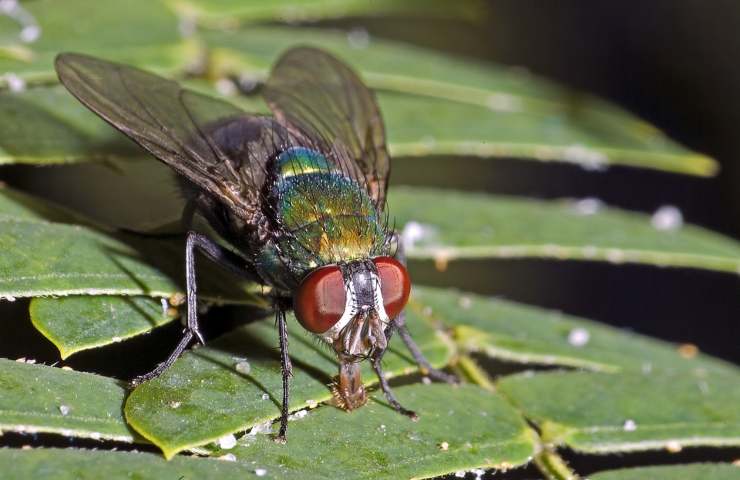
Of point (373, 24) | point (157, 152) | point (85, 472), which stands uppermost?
point (157, 152)

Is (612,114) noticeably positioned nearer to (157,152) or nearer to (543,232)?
(543,232)

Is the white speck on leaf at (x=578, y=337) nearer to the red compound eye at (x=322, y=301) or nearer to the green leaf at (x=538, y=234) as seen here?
the green leaf at (x=538, y=234)

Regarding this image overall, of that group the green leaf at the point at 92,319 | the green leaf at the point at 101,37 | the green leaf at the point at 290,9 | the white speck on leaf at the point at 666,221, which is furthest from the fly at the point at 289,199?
the white speck on leaf at the point at 666,221

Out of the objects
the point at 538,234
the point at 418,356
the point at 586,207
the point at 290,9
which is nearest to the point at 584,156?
the point at 586,207

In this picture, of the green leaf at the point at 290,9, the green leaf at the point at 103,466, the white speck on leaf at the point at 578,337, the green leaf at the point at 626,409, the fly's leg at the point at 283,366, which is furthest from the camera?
the green leaf at the point at 290,9

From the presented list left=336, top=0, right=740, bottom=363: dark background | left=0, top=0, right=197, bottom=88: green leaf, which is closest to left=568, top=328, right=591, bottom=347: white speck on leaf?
left=0, top=0, right=197, bottom=88: green leaf

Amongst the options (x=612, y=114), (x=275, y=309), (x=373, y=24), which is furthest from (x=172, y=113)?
(x=373, y=24)

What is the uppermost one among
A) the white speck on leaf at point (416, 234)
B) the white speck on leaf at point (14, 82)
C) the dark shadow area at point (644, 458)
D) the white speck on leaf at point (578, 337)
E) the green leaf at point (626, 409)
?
the white speck on leaf at point (14, 82)
